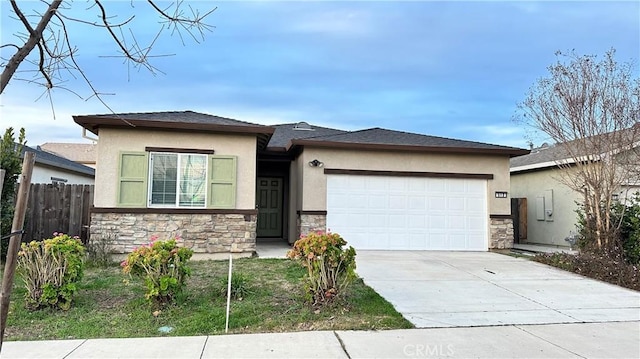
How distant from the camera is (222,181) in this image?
927cm

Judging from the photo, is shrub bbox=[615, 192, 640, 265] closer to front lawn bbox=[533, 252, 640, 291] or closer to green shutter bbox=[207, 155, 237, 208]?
front lawn bbox=[533, 252, 640, 291]

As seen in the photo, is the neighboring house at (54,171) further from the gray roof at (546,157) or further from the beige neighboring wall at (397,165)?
the gray roof at (546,157)

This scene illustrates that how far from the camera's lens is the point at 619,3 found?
7570 millimetres

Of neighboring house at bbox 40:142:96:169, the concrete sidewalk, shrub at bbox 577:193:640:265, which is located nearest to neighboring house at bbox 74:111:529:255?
shrub at bbox 577:193:640:265

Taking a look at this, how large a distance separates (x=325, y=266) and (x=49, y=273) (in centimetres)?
356

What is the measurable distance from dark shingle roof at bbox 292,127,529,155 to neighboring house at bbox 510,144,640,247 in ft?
7.05

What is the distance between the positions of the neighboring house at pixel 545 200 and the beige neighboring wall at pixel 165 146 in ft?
28.7

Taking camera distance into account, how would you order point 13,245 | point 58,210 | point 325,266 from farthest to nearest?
point 58,210 → point 325,266 → point 13,245

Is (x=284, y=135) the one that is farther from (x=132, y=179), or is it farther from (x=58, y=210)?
(x=58, y=210)

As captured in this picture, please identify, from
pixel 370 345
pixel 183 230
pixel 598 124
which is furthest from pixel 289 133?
pixel 370 345

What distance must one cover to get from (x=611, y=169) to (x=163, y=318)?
922 cm

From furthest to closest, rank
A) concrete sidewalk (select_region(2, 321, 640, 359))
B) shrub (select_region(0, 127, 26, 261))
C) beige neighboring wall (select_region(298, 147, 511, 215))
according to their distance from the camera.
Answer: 1. beige neighboring wall (select_region(298, 147, 511, 215))
2. shrub (select_region(0, 127, 26, 261))
3. concrete sidewalk (select_region(2, 321, 640, 359))

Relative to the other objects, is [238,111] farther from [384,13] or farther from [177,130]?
[384,13]

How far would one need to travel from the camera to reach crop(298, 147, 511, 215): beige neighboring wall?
34.9 feet
